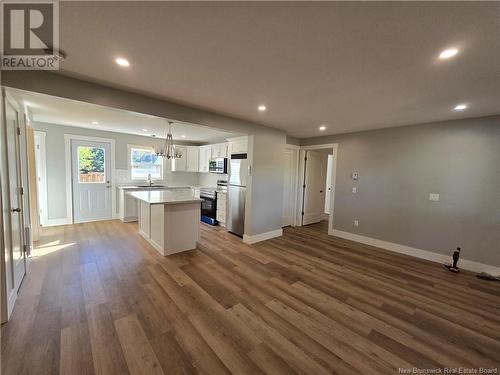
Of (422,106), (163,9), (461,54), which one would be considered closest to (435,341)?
(461,54)

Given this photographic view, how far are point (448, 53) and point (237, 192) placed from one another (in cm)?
372

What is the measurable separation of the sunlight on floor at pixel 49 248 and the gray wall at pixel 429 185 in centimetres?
581

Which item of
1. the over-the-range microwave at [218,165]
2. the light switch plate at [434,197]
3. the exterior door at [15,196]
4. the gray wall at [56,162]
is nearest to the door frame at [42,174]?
the gray wall at [56,162]

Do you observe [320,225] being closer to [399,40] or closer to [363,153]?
[363,153]

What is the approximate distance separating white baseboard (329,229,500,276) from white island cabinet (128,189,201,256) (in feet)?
11.2

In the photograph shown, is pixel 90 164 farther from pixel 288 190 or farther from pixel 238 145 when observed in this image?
pixel 288 190

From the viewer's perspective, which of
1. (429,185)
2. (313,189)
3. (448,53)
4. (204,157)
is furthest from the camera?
(204,157)

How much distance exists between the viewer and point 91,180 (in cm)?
536

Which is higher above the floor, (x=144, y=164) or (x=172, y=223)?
(x=144, y=164)

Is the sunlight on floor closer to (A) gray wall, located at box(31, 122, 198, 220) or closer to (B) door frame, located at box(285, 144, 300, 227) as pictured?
(A) gray wall, located at box(31, 122, 198, 220)

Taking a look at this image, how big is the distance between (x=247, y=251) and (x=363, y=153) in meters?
3.33

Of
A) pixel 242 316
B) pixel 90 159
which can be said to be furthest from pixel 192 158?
pixel 242 316

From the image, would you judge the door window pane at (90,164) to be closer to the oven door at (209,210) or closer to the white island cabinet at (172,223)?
the white island cabinet at (172,223)

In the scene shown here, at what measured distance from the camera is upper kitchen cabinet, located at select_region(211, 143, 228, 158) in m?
5.53
